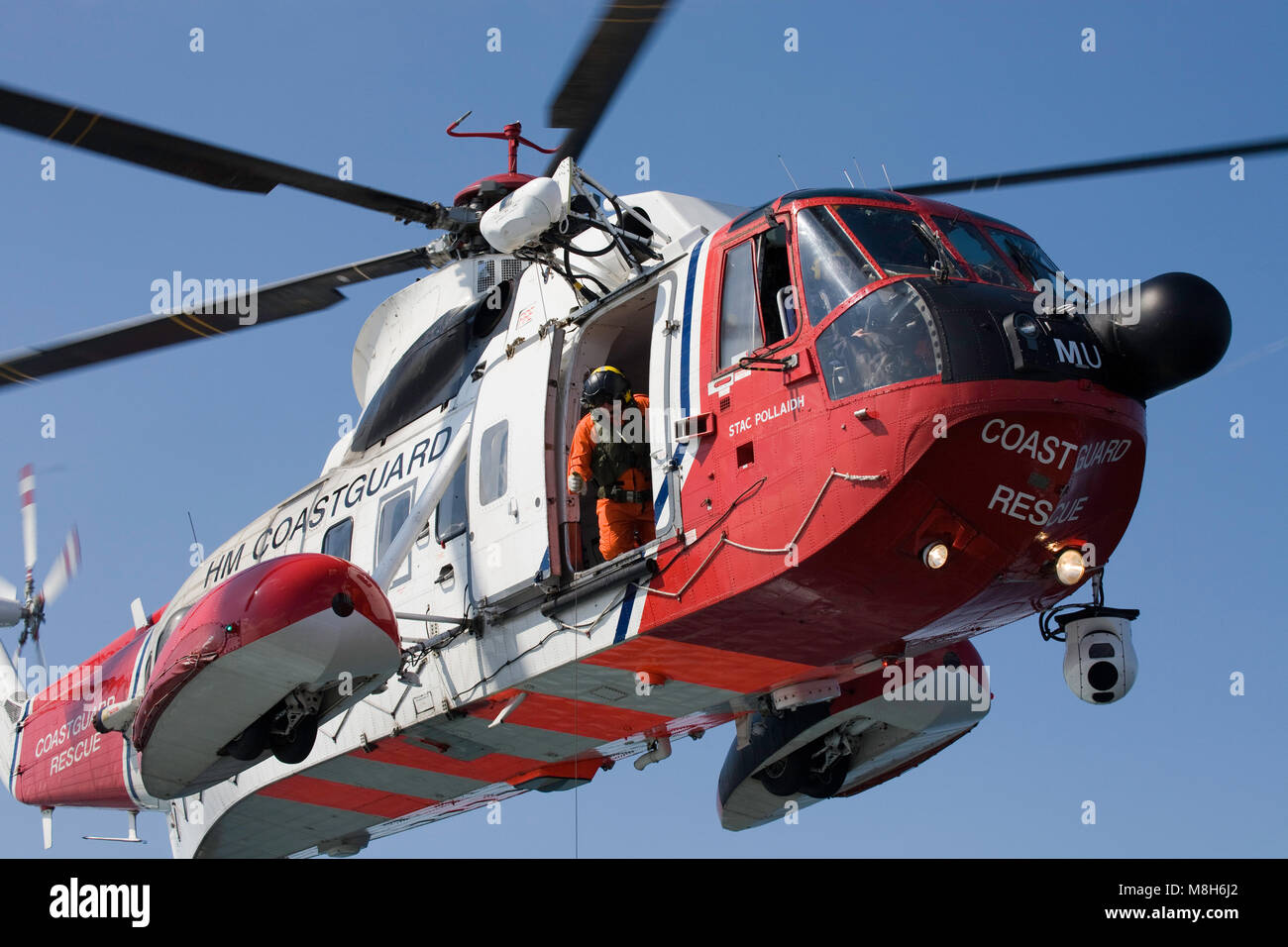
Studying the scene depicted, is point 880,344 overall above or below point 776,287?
below

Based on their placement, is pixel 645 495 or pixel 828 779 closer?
pixel 645 495

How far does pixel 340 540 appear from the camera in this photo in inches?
479

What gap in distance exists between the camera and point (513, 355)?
10.8m

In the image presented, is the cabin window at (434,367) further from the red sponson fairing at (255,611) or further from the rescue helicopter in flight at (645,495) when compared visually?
the red sponson fairing at (255,611)

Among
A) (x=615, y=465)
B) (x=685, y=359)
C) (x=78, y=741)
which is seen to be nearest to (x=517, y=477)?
(x=615, y=465)

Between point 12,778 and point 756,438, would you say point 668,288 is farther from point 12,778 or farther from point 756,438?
point 12,778

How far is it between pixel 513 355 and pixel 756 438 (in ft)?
8.91

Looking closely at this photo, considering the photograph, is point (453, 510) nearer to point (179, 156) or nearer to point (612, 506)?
point (612, 506)

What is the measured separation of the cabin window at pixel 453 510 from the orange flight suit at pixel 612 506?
1.25 m

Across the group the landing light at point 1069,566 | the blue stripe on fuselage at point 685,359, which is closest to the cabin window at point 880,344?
the blue stripe on fuselage at point 685,359

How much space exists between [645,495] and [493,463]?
48.1 inches

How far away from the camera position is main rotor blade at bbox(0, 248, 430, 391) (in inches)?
469

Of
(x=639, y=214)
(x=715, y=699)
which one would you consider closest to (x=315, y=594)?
(x=715, y=699)

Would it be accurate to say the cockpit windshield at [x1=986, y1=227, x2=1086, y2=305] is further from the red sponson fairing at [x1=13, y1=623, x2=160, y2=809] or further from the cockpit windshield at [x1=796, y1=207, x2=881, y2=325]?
the red sponson fairing at [x1=13, y1=623, x2=160, y2=809]
